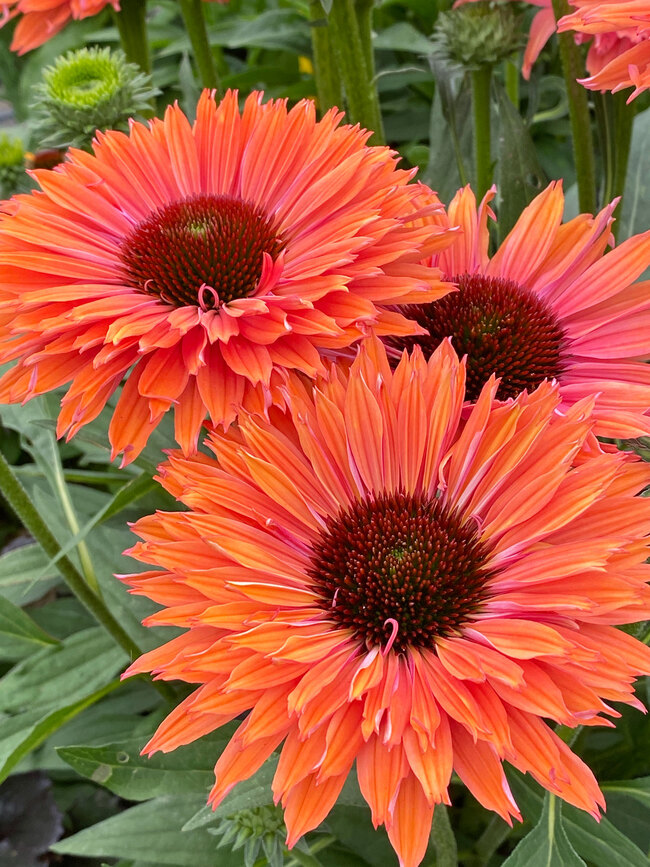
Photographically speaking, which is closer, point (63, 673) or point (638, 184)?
point (63, 673)

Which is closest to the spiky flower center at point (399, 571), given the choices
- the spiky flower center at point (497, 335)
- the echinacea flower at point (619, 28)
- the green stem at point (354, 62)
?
the spiky flower center at point (497, 335)

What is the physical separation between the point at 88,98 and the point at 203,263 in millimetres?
328

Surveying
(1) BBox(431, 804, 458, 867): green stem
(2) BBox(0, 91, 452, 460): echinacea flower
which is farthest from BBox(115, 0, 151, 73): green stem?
(1) BBox(431, 804, 458, 867): green stem

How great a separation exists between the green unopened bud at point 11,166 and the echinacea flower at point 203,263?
556 millimetres

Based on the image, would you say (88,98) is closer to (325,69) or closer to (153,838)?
(325,69)

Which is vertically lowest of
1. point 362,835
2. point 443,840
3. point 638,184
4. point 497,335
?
point 362,835

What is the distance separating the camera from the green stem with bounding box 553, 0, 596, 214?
79cm

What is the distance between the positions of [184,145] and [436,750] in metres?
0.53

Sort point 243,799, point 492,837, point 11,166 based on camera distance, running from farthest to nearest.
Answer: point 11,166, point 492,837, point 243,799

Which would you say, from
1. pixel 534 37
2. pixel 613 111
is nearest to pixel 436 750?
pixel 613 111

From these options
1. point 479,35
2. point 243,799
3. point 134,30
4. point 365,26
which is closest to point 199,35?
point 134,30

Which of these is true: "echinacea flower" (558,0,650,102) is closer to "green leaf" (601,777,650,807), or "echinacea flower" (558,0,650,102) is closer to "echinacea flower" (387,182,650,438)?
"echinacea flower" (387,182,650,438)

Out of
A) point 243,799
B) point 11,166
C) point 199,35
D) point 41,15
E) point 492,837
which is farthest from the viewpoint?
point 11,166

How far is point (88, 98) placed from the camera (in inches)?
34.8
